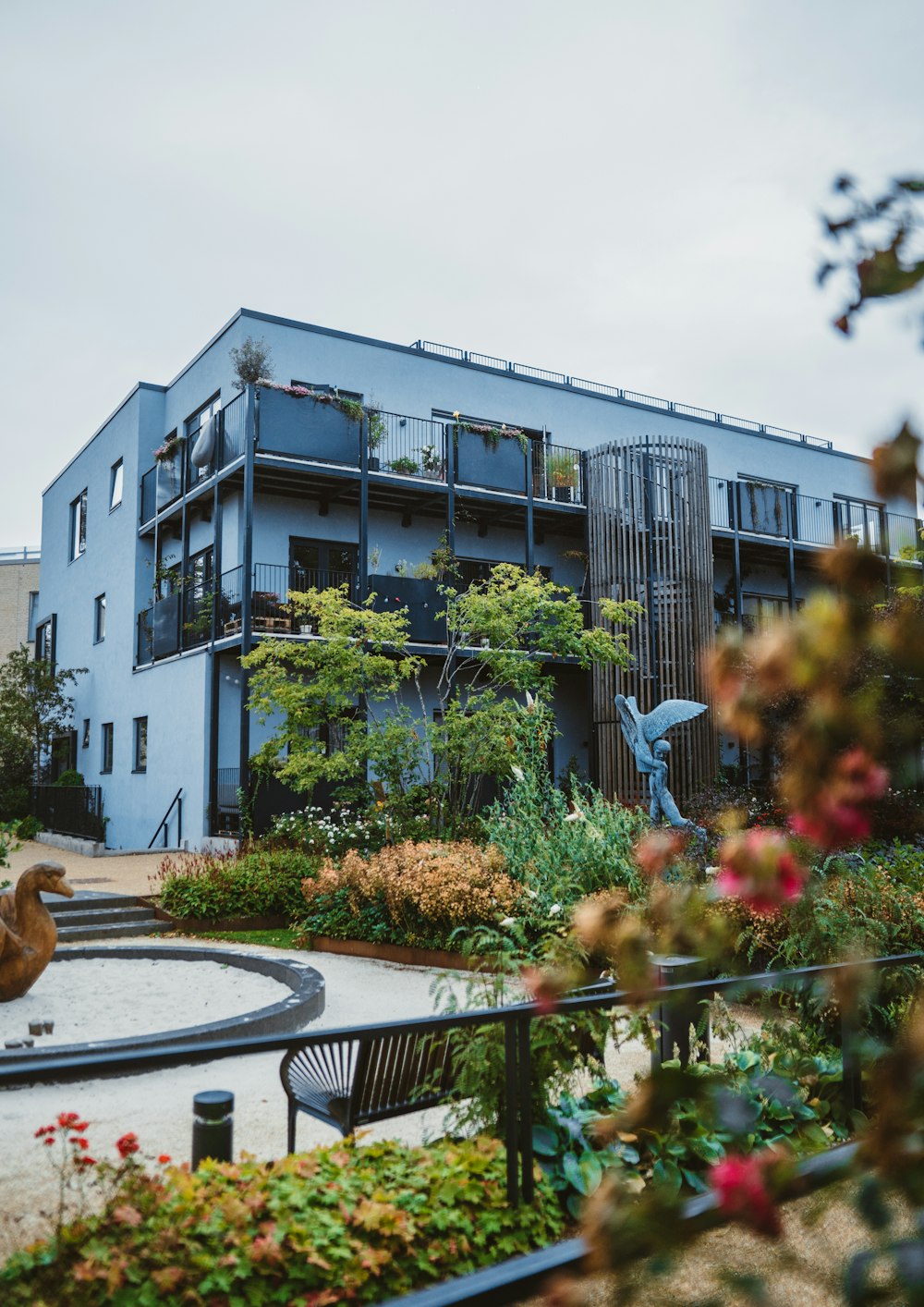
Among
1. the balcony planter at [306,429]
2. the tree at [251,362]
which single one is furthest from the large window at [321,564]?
the tree at [251,362]

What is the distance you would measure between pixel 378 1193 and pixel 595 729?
16744mm

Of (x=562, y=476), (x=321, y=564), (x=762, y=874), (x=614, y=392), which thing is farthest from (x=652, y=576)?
(x=762, y=874)

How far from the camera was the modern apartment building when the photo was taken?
18578mm

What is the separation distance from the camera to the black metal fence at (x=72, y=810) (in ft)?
70.0

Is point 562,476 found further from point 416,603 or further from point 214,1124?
point 214,1124

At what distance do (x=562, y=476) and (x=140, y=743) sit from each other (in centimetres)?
1050

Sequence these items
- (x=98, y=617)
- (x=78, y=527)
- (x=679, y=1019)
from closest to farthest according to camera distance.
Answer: (x=679, y=1019)
(x=98, y=617)
(x=78, y=527)

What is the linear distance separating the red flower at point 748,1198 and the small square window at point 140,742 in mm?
21949

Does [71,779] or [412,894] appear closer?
[412,894]

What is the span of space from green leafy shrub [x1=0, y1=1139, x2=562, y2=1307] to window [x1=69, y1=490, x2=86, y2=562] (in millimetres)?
26046

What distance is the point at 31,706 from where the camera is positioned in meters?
25.5

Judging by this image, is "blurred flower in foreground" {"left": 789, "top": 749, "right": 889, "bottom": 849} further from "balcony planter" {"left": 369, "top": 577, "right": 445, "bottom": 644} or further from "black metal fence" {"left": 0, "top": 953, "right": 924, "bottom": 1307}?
"balcony planter" {"left": 369, "top": 577, "right": 445, "bottom": 644}

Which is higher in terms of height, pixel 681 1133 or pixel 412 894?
pixel 412 894

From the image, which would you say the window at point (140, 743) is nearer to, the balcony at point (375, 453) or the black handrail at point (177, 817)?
the black handrail at point (177, 817)
